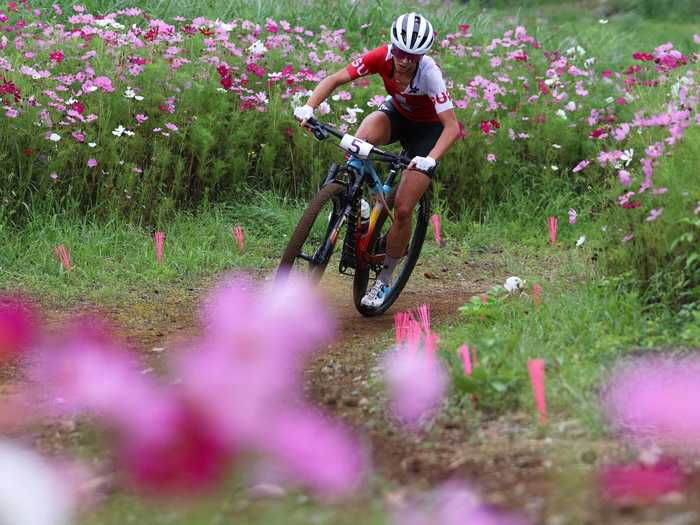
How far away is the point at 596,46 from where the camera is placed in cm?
1148

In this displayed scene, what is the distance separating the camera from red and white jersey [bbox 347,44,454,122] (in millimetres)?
5809

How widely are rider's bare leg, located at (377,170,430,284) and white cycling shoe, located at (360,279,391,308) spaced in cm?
10

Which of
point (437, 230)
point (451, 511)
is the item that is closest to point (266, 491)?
point (451, 511)

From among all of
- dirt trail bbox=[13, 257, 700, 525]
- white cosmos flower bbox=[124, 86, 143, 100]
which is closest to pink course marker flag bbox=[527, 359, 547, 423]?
dirt trail bbox=[13, 257, 700, 525]

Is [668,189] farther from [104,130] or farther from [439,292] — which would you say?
[104,130]

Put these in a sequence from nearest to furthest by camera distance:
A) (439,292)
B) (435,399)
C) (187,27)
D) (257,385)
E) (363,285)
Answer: (257,385) < (435,399) < (363,285) < (439,292) < (187,27)

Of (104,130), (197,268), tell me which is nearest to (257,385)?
(197,268)

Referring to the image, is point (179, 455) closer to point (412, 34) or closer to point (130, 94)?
point (412, 34)

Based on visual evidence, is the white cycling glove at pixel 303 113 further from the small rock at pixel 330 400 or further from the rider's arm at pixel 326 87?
the small rock at pixel 330 400

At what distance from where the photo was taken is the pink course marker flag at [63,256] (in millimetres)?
6820

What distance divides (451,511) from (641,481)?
2.11ft

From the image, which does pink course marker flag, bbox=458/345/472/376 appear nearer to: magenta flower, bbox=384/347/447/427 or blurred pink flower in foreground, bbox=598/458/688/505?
magenta flower, bbox=384/347/447/427

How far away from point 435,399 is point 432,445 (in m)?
0.38

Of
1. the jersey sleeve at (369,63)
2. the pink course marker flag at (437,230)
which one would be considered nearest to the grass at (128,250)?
the pink course marker flag at (437,230)
